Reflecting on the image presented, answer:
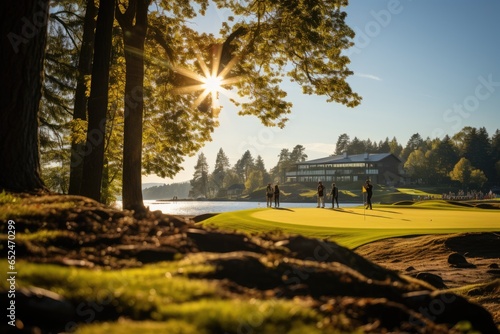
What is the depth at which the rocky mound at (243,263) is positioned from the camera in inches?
154

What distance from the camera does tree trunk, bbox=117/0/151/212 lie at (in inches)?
539

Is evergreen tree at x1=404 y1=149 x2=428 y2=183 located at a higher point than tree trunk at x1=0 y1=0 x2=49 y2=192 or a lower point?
higher

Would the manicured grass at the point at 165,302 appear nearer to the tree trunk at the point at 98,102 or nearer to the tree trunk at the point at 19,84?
the tree trunk at the point at 19,84

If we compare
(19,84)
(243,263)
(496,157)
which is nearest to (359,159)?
(496,157)

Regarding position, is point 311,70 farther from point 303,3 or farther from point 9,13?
point 9,13

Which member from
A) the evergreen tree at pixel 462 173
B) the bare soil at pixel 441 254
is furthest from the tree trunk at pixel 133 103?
the evergreen tree at pixel 462 173

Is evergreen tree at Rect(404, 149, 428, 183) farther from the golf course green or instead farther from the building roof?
the golf course green

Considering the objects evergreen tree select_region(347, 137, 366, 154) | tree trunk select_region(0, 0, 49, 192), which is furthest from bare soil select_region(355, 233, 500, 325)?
evergreen tree select_region(347, 137, 366, 154)

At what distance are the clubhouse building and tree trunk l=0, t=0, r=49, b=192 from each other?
117 meters

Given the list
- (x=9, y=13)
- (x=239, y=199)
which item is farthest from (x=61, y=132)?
(x=239, y=199)

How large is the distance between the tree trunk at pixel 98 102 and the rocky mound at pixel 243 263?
237 inches

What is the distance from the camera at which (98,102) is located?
13.6 m

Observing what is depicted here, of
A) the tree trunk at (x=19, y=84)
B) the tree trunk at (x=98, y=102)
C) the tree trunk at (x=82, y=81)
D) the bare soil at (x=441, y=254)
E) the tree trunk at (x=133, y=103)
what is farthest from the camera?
the tree trunk at (x=82, y=81)

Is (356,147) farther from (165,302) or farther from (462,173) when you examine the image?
(165,302)
